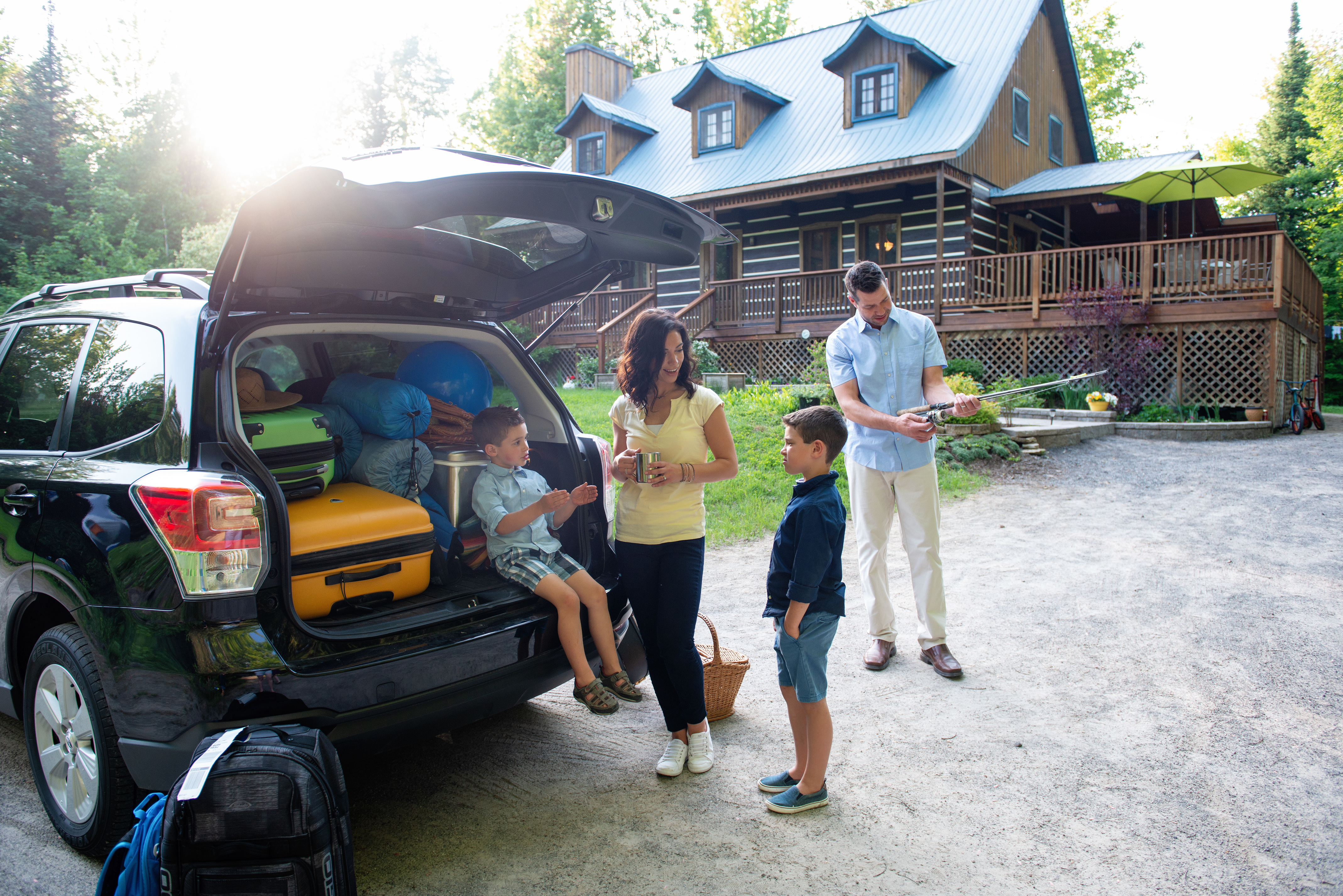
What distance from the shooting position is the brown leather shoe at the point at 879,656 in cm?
412

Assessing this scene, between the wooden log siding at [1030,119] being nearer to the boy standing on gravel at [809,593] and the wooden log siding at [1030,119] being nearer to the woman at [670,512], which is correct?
the woman at [670,512]

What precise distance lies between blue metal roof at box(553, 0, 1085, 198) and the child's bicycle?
268 inches

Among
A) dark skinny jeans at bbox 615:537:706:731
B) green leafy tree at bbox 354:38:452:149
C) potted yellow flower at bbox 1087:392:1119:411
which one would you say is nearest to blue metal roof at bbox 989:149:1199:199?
potted yellow flower at bbox 1087:392:1119:411

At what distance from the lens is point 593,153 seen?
2330 centimetres

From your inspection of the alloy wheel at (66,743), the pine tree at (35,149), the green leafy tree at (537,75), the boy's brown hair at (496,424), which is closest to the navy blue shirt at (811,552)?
the boy's brown hair at (496,424)

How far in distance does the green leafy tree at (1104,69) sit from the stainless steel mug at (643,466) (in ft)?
114

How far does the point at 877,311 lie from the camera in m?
4.15

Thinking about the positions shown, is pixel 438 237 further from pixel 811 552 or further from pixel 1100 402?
pixel 1100 402

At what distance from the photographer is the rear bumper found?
2.20m

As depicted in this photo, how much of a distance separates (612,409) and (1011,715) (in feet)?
6.88

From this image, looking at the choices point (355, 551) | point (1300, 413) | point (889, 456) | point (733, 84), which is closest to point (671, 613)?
point (355, 551)

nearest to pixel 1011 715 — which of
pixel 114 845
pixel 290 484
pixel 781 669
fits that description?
pixel 781 669

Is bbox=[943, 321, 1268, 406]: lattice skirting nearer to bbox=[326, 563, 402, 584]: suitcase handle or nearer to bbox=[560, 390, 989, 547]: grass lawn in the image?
bbox=[560, 390, 989, 547]: grass lawn

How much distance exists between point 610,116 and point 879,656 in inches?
816
